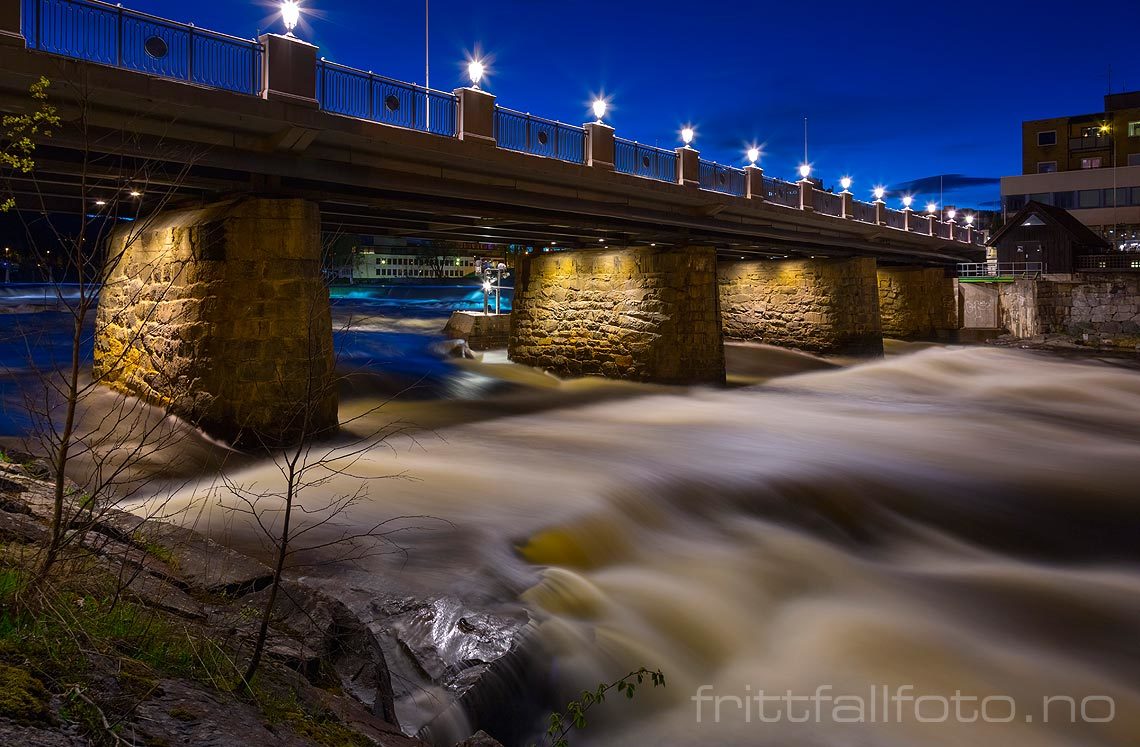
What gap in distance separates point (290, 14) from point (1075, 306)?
44.9 metres

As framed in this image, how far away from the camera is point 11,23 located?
8523mm

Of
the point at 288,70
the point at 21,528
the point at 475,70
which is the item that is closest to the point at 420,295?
the point at 475,70

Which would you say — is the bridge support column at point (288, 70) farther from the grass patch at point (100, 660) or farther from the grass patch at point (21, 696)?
the grass patch at point (21, 696)

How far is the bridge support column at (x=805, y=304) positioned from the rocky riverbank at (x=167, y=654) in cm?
2763

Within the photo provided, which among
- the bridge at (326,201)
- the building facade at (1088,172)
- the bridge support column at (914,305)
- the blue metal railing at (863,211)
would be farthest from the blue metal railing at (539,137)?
the building facade at (1088,172)

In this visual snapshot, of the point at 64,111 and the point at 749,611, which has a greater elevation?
the point at 64,111

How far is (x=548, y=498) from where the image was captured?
10055 mm

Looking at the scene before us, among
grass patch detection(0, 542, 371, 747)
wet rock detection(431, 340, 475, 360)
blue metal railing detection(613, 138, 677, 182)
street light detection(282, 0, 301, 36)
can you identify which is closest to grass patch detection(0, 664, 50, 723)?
grass patch detection(0, 542, 371, 747)

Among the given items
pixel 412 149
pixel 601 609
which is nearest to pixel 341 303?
pixel 412 149

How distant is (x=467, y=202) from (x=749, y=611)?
11.8m

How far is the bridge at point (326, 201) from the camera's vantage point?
977 cm

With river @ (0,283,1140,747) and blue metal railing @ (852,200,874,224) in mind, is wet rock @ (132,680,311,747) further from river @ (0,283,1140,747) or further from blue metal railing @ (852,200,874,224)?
blue metal railing @ (852,200,874,224)

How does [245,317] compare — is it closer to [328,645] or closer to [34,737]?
[328,645]

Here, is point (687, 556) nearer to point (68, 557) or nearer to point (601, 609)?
point (601, 609)
